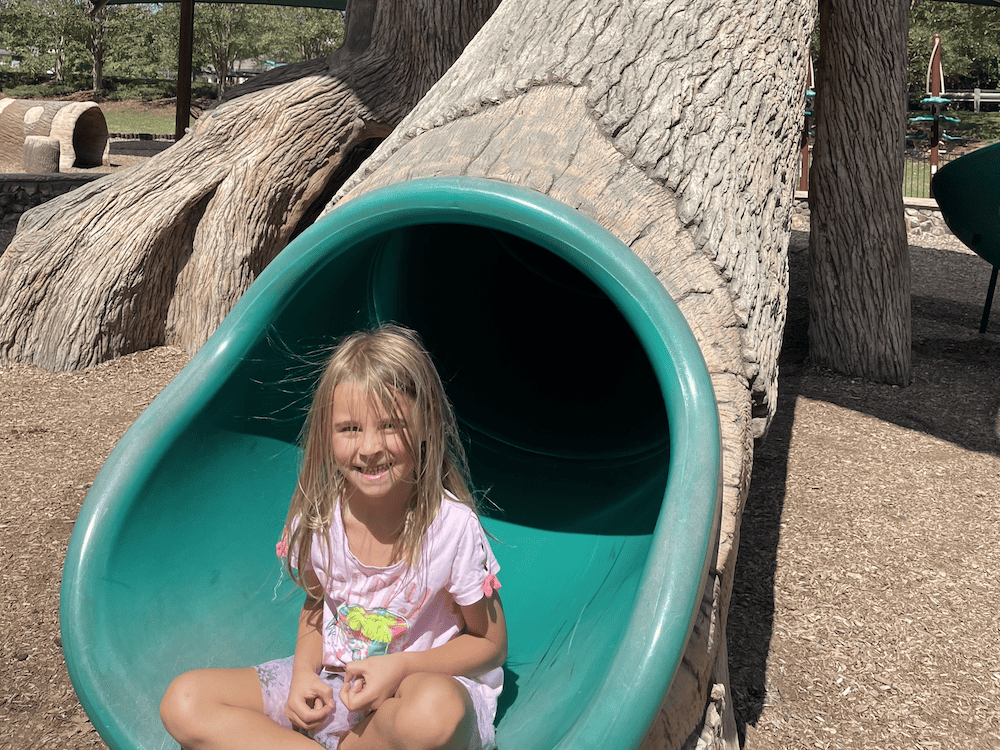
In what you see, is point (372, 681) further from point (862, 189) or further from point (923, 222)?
point (923, 222)

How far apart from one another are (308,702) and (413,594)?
11.3 inches

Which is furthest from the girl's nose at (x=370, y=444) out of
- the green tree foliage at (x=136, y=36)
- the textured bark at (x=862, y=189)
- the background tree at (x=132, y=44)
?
the background tree at (x=132, y=44)

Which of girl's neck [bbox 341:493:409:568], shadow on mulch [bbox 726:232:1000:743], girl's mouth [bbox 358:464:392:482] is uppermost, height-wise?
girl's mouth [bbox 358:464:392:482]

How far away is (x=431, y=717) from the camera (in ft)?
5.18

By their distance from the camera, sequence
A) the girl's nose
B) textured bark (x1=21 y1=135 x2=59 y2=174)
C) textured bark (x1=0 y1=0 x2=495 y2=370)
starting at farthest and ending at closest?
textured bark (x1=21 y1=135 x2=59 y2=174) < textured bark (x1=0 y1=0 x2=495 y2=370) < the girl's nose

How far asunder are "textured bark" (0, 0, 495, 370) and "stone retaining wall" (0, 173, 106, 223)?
149 inches

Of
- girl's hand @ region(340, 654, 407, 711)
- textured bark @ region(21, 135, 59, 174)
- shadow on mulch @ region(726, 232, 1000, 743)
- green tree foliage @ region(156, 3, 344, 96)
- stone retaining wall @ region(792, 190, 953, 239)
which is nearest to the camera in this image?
girl's hand @ region(340, 654, 407, 711)

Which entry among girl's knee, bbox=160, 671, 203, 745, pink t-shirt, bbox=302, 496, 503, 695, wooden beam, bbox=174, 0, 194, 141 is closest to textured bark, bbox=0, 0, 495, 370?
wooden beam, bbox=174, 0, 194, 141

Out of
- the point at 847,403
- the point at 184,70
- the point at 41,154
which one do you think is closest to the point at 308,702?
the point at 847,403

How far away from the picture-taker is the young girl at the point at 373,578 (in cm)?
173

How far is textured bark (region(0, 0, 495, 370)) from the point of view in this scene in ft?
15.9

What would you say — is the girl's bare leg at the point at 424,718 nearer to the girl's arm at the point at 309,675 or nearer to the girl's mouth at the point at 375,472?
the girl's arm at the point at 309,675

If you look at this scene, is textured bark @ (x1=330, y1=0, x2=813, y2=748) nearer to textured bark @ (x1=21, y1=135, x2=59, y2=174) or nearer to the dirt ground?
the dirt ground

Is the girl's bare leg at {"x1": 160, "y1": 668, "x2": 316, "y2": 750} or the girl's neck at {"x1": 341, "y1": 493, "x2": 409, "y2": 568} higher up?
the girl's neck at {"x1": 341, "y1": 493, "x2": 409, "y2": 568}
